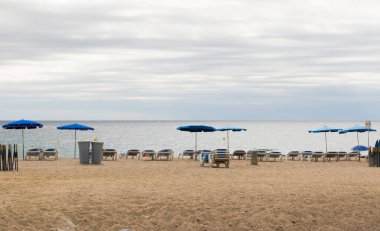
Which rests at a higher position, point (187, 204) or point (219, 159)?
point (219, 159)

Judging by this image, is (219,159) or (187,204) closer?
(187,204)

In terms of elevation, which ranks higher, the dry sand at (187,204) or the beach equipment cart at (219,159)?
the beach equipment cart at (219,159)

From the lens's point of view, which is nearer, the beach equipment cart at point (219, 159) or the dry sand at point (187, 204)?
the dry sand at point (187, 204)

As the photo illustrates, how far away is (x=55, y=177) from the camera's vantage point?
1814cm

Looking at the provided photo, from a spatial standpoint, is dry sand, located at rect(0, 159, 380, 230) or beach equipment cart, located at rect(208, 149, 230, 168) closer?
dry sand, located at rect(0, 159, 380, 230)

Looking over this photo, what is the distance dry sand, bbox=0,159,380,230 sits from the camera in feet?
38.9

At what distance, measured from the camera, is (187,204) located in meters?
13.0

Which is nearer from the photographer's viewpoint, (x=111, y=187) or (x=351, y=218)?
(x=351, y=218)

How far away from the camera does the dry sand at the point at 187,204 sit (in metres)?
11.9

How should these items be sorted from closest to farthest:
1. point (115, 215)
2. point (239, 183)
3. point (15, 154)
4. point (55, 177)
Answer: point (115, 215)
point (239, 183)
point (55, 177)
point (15, 154)

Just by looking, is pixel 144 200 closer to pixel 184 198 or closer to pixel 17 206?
pixel 184 198

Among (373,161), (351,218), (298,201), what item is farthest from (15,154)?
(373,161)

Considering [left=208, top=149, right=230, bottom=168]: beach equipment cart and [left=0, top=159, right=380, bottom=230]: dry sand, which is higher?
[left=208, top=149, right=230, bottom=168]: beach equipment cart

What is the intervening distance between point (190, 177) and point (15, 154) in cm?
659
